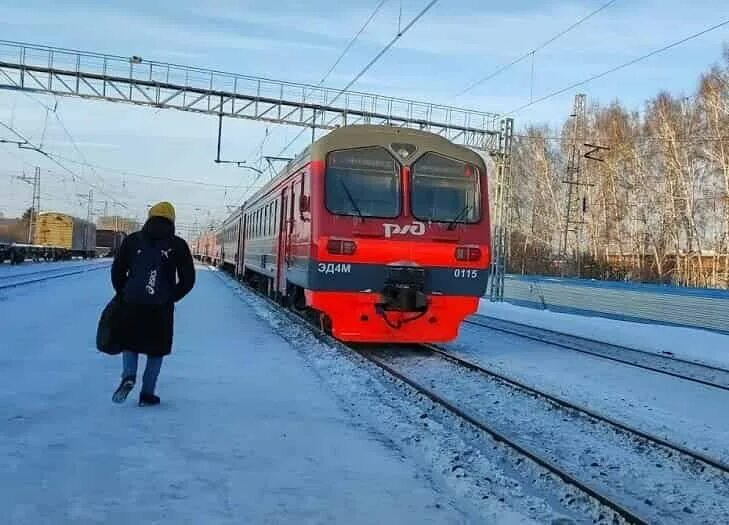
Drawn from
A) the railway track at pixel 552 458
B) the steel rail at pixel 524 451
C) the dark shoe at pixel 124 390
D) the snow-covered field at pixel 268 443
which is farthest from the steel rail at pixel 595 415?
the dark shoe at pixel 124 390

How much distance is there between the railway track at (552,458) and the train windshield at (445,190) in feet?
7.65

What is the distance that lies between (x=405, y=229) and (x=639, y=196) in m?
38.9

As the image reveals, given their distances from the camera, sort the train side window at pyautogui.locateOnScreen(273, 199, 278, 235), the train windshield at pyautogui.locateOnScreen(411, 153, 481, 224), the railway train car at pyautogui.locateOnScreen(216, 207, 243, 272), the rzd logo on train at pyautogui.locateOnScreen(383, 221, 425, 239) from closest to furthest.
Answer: the rzd logo on train at pyautogui.locateOnScreen(383, 221, 425, 239)
the train windshield at pyautogui.locateOnScreen(411, 153, 481, 224)
the train side window at pyautogui.locateOnScreen(273, 199, 278, 235)
the railway train car at pyautogui.locateOnScreen(216, 207, 243, 272)

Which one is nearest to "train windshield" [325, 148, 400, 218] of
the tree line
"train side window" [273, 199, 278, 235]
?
"train side window" [273, 199, 278, 235]

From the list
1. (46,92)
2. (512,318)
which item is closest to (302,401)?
(512,318)

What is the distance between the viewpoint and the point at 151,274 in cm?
615

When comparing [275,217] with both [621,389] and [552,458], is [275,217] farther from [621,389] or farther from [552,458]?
[552,458]

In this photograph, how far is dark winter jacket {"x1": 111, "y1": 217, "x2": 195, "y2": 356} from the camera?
616 centimetres

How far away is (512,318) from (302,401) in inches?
551

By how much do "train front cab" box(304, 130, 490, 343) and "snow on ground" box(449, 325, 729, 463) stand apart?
1.20 meters

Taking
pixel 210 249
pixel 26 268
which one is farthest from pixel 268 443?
pixel 210 249

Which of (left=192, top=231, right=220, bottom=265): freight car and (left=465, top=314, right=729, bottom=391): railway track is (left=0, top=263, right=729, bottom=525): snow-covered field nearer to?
(left=465, top=314, right=729, bottom=391): railway track

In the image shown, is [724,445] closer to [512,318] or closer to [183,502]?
[183,502]

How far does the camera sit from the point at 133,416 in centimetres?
593
